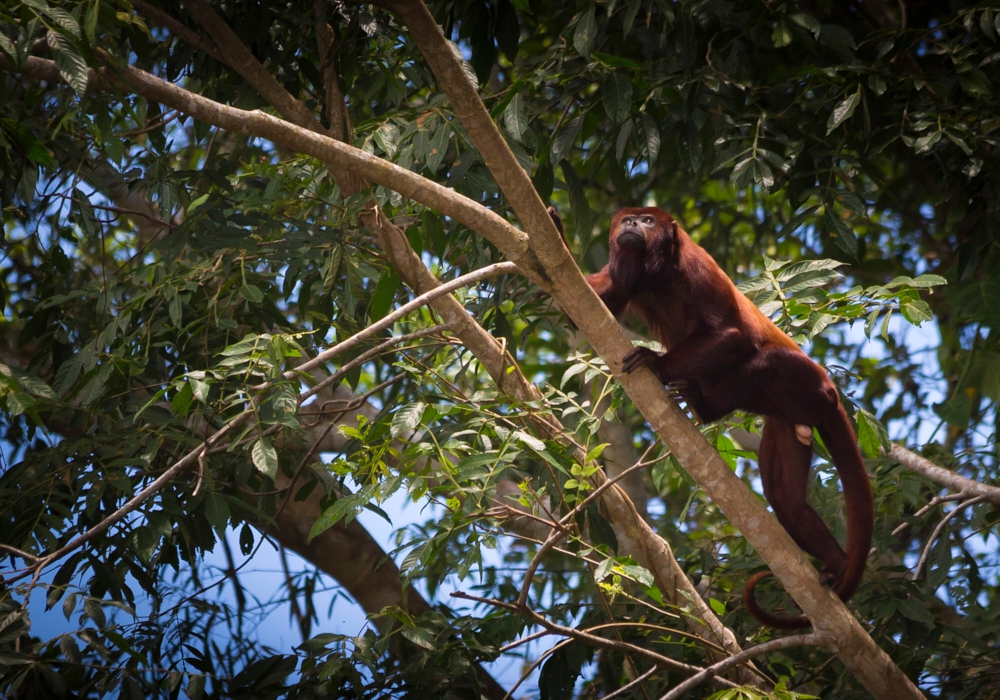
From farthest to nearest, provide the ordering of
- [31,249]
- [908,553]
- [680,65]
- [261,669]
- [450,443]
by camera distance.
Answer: [908,553]
[31,249]
[680,65]
[261,669]
[450,443]

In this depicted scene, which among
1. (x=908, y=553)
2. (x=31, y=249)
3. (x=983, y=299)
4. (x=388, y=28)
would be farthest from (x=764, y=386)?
(x=31, y=249)

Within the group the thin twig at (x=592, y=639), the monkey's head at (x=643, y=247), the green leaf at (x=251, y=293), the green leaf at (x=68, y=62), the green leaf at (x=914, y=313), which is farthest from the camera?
the monkey's head at (x=643, y=247)

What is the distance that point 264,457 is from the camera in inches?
92.4

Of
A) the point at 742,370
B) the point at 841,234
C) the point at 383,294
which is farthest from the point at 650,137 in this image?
the point at 383,294

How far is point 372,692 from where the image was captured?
2830 millimetres

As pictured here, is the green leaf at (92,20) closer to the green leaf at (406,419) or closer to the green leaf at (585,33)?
the green leaf at (406,419)

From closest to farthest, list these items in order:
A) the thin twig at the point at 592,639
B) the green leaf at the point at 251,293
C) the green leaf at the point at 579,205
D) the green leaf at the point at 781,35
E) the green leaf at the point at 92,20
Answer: the green leaf at the point at 92,20 → the thin twig at the point at 592,639 → the green leaf at the point at 251,293 → the green leaf at the point at 781,35 → the green leaf at the point at 579,205

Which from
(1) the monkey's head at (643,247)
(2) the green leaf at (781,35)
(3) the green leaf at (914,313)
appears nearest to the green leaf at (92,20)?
(1) the monkey's head at (643,247)

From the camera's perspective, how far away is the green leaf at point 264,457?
91.0 inches

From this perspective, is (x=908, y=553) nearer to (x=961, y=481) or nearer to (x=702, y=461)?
(x=961, y=481)

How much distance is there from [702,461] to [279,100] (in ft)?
6.47

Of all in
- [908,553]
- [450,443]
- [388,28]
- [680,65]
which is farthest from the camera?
[908,553]

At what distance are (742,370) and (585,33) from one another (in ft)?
4.39

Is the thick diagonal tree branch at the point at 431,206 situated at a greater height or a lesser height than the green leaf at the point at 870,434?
greater
